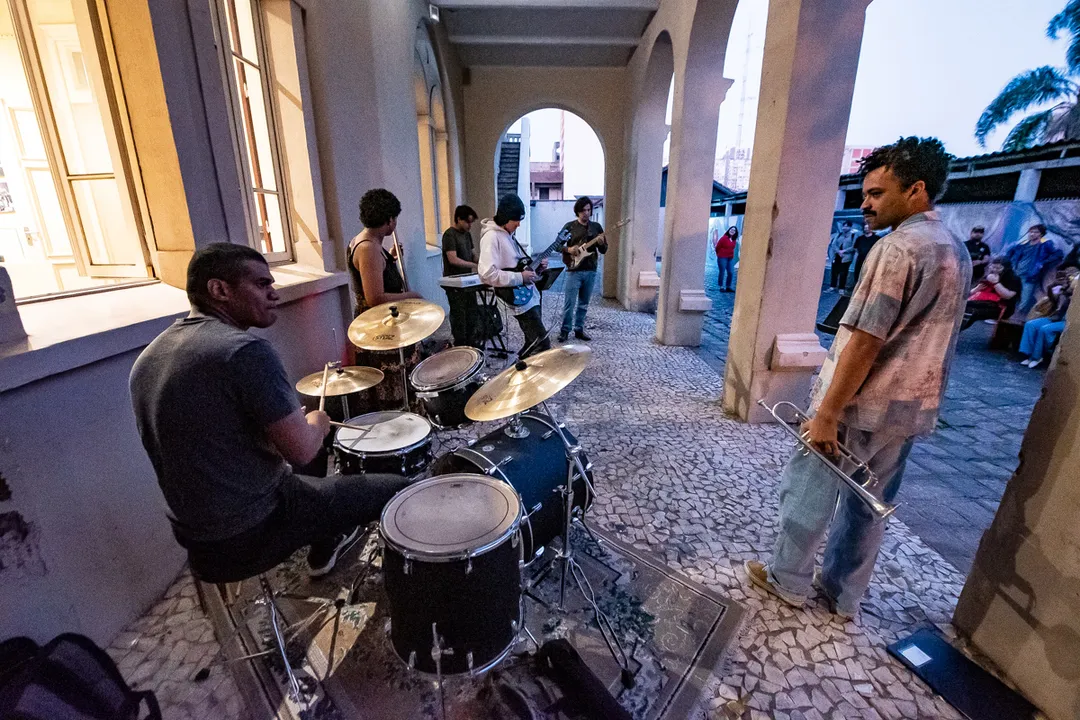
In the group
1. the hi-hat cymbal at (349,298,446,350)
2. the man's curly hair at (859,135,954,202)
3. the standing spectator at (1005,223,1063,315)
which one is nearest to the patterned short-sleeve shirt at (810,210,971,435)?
the man's curly hair at (859,135,954,202)

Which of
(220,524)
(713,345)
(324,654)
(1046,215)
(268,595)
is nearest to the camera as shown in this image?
(220,524)

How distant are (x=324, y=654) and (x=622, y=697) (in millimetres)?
1320

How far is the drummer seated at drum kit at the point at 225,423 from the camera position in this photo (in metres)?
1.54

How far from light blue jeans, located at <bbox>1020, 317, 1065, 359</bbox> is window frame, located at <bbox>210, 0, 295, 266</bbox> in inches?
346

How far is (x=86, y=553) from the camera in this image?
1.99 metres

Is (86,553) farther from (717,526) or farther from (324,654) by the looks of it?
(717,526)

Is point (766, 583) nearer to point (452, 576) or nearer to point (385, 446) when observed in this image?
point (452, 576)

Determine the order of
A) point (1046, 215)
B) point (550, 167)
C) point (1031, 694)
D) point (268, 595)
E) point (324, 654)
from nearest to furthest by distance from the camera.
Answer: point (1031, 694) < point (268, 595) < point (324, 654) < point (1046, 215) < point (550, 167)

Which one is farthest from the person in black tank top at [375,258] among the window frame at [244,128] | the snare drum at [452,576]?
the snare drum at [452,576]

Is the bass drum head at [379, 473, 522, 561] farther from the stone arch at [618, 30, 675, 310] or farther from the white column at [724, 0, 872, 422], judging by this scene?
the stone arch at [618, 30, 675, 310]

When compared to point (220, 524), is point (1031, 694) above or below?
below

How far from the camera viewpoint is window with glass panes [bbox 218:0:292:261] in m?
3.52

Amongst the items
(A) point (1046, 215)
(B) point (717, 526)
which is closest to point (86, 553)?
(B) point (717, 526)

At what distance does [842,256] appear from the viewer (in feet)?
36.8
